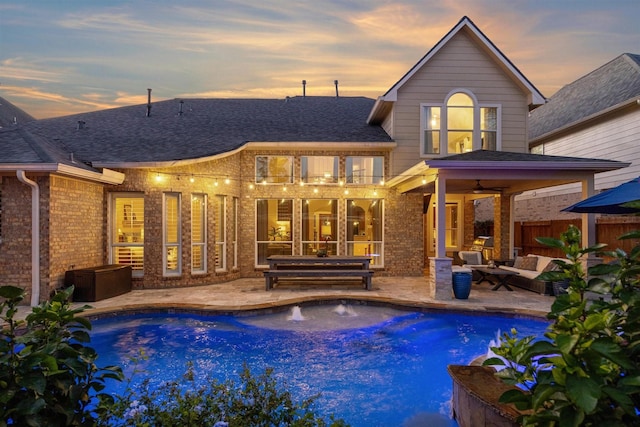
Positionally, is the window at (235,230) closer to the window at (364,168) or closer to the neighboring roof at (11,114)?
the window at (364,168)

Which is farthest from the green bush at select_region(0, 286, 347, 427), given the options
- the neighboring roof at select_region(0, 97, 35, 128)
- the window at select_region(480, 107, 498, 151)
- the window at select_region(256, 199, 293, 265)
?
the neighboring roof at select_region(0, 97, 35, 128)

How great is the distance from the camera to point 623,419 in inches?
69.3

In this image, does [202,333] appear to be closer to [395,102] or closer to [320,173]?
[320,173]

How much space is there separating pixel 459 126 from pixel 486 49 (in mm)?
2644

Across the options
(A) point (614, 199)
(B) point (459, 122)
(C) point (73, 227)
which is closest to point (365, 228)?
(B) point (459, 122)

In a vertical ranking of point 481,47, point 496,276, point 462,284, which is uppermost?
point 481,47

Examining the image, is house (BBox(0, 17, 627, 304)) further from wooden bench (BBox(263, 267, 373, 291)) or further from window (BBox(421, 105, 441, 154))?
wooden bench (BBox(263, 267, 373, 291))

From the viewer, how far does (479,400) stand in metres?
3.42

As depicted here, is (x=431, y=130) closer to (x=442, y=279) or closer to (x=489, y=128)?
(x=489, y=128)

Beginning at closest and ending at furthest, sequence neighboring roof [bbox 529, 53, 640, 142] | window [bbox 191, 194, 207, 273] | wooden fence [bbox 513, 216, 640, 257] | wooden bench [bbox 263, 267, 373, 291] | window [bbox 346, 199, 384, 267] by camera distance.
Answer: wooden bench [bbox 263, 267, 373, 291] < window [bbox 191, 194, 207, 273] < wooden fence [bbox 513, 216, 640, 257] < window [bbox 346, 199, 384, 267] < neighboring roof [bbox 529, 53, 640, 142]

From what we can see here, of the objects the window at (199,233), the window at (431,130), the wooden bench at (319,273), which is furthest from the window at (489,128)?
the window at (199,233)

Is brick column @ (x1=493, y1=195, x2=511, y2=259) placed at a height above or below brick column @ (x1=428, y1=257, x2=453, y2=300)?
above

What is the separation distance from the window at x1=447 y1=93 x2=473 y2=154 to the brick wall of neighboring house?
11010mm

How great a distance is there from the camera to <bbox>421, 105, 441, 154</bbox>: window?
43.5ft
